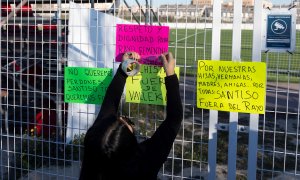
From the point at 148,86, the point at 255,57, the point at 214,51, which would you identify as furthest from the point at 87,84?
the point at 255,57

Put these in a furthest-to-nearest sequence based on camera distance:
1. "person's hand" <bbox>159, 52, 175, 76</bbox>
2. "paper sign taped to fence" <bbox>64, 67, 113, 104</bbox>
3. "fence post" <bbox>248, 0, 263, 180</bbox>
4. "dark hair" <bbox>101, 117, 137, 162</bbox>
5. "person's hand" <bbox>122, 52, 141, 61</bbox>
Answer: "paper sign taped to fence" <bbox>64, 67, 113, 104</bbox> < "person's hand" <bbox>122, 52, 141, 61</bbox> < "fence post" <bbox>248, 0, 263, 180</bbox> < "person's hand" <bbox>159, 52, 175, 76</bbox> < "dark hair" <bbox>101, 117, 137, 162</bbox>

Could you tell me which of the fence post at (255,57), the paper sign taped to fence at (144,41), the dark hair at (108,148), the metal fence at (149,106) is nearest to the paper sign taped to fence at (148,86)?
the paper sign taped to fence at (144,41)

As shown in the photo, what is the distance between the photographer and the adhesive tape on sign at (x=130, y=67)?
311 centimetres

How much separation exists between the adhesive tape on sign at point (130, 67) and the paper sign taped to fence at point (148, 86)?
15 cm

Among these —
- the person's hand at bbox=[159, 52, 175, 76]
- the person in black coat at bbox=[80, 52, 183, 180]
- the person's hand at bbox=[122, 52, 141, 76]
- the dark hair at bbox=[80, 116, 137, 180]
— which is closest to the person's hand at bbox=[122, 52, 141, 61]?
the person's hand at bbox=[122, 52, 141, 76]

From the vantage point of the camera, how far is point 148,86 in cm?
339

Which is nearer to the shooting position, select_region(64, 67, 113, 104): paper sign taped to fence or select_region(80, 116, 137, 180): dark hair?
select_region(80, 116, 137, 180): dark hair

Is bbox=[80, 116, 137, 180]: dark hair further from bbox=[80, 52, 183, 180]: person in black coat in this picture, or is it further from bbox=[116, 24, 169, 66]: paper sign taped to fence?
bbox=[116, 24, 169, 66]: paper sign taped to fence

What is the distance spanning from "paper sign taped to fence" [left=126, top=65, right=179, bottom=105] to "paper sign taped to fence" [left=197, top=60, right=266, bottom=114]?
12.5 inches

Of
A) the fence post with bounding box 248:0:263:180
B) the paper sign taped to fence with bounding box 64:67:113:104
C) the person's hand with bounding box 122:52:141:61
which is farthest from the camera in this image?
the paper sign taped to fence with bounding box 64:67:113:104

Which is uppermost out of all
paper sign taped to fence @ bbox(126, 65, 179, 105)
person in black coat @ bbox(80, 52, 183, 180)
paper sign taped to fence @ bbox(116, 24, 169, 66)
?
paper sign taped to fence @ bbox(116, 24, 169, 66)

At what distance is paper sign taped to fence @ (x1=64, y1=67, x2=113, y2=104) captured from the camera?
145 inches

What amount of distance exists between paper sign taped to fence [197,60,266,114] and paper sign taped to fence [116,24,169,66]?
37 cm

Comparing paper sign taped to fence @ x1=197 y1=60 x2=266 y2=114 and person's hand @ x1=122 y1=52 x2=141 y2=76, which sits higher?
person's hand @ x1=122 y1=52 x2=141 y2=76
